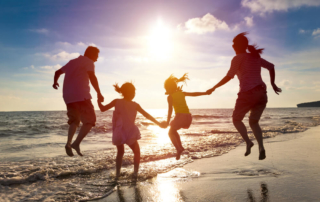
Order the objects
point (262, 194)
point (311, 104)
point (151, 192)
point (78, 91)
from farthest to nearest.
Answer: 1. point (311, 104)
2. point (78, 91)
3. point (151, 192)
4. point (262, 194)

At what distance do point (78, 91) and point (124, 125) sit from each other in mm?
1092

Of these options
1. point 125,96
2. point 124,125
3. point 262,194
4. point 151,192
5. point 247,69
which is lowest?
point 151,192

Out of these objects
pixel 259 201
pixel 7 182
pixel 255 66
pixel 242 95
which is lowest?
pixel 7 182

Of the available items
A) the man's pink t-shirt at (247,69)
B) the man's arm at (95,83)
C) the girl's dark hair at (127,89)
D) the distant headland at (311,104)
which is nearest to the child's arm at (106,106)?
the man's arm at (95,83)

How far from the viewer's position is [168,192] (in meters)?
3.74

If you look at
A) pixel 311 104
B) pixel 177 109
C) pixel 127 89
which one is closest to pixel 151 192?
pixel 127 89

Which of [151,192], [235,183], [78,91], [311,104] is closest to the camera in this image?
[151,192]

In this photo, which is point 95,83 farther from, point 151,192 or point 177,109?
point 151,192

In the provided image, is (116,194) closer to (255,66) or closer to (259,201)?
(259,201)

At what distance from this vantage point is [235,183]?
409cm

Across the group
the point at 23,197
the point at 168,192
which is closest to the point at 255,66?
the point at 168,192

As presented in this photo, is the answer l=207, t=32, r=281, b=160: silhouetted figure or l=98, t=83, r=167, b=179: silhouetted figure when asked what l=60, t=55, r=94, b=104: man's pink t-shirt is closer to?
l=98, t=83, r=167, b=179: silhouetted figure

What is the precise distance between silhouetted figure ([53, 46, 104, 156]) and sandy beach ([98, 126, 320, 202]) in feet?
4.74

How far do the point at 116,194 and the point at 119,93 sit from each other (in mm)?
2021
